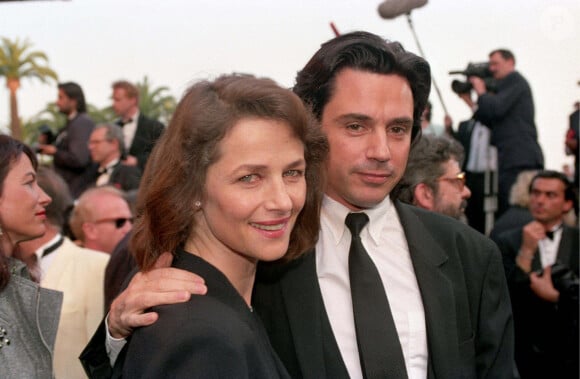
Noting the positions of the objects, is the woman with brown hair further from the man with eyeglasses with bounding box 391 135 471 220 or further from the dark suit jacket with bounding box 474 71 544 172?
the dark suit jacket with bounding box 474 71 544 172

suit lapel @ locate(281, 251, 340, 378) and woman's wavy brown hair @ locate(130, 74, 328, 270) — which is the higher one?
woman's wavy brown hair @ locate(130, 74, 328, 270)

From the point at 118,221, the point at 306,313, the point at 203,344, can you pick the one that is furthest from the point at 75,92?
the point at 203,344

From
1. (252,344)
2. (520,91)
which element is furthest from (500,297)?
(520,91)

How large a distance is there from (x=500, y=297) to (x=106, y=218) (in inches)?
130

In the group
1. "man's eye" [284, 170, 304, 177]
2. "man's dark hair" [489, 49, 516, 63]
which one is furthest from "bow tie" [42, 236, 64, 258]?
"man's dark hair" [489, 49, 516, 63]

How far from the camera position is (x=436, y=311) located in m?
2.37

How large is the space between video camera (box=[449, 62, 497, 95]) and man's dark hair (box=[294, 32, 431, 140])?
14.8ft

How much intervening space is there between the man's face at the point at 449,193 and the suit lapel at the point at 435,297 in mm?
1755

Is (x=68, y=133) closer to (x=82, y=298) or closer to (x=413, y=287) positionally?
(x=82, y=298)

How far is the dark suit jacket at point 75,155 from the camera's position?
8219 mm

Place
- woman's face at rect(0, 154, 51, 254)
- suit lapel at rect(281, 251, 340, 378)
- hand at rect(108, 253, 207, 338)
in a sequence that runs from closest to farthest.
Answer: hand at rect(108, 253, 207, 338), suit lapel at rect(281, 251, 340, 378), woman's face at rect(0, 154, 51, 254)

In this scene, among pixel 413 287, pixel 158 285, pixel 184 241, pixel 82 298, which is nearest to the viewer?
pixel 158 285

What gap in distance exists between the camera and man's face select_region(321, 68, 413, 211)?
244cm

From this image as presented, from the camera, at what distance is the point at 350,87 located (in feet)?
8.26
